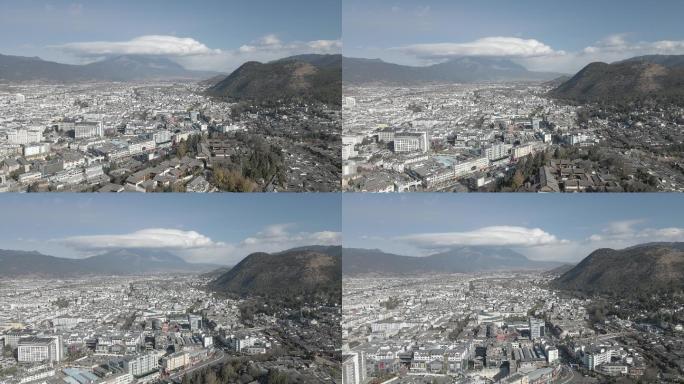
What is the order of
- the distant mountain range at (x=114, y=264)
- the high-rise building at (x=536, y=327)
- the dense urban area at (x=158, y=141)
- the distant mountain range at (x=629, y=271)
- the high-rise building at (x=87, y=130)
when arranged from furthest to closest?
1. the distant mountain range at (x=114, y=264)
2. the distant mountain range at (x=629, y=271)
3. the high-rise building at (x=536, y=327)
4. the high-rise building at (x=87, y=130)
5. the dense urban area at (x=158, y=141)

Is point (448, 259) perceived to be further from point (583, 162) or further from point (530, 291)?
point (583, 162)

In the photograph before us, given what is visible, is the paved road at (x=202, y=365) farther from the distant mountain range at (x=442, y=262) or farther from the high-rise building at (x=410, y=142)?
the high-rise building at (x=410, y=142)

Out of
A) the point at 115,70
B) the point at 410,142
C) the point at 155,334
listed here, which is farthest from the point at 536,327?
the point at 115,70

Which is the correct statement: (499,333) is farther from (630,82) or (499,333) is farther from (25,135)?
(25,135)

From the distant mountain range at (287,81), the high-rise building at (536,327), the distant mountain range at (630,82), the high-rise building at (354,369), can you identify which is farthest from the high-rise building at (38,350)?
the distant mountain range at (630,82)

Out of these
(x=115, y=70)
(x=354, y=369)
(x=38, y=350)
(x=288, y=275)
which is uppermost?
(x=115, y=70)

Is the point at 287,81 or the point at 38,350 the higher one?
the point at 287,81

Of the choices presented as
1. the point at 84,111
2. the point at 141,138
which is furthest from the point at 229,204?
the point at 84,111
